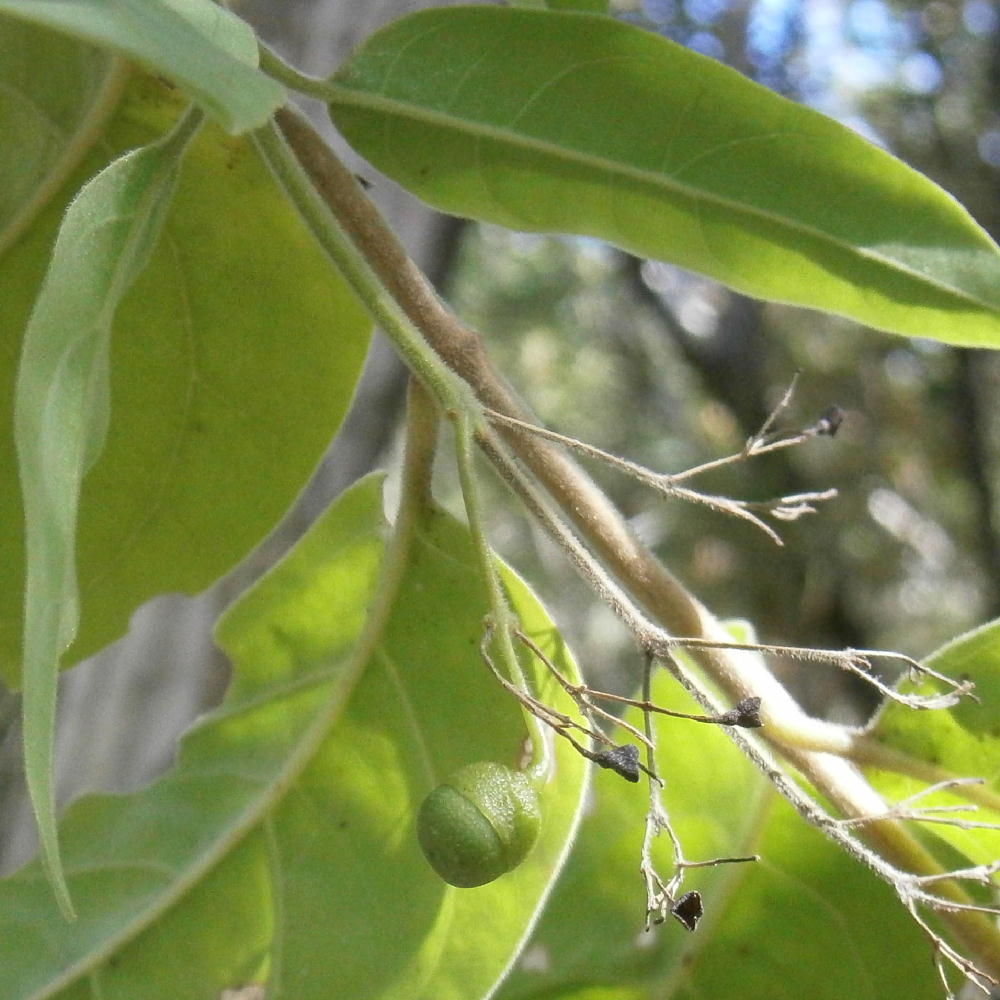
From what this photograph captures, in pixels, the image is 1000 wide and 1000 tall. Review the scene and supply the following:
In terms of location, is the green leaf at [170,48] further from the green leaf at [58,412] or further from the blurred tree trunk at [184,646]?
the blurred tree trunk at [184,646]

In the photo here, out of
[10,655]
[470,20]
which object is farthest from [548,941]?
[470,20]

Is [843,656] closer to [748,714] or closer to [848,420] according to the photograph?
[748,714]

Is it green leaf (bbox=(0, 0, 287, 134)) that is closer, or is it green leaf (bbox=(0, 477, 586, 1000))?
green leaf (bbox=(0, 0, 287, 134))

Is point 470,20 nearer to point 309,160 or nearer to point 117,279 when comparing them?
point 309,160

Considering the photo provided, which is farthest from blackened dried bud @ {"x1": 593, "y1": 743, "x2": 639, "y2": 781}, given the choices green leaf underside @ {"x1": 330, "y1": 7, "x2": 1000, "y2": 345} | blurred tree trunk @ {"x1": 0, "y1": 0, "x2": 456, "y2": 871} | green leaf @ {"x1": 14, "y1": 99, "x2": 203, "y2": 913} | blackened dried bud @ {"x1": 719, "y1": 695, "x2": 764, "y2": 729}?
blurred tree trunk @ {"x1": 0, "y1": 0, "x2": 456, "y2": 871}

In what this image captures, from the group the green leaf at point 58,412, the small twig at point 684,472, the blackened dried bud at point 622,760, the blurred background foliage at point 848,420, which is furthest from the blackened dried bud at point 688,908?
the blurred background foliage at point 848,420

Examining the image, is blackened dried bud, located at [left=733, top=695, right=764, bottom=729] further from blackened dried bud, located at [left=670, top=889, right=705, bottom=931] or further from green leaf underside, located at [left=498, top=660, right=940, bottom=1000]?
green leaf underside, located at [left=498, top=660, right=940, bottom=1000]
